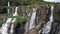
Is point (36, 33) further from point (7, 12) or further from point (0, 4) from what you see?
point (0, 4)

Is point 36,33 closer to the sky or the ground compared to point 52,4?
closer to the ground

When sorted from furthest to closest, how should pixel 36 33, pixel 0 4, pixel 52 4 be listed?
pixel 0 4
pixel 52 4
pixel 36 33

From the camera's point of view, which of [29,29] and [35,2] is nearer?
[29,29]

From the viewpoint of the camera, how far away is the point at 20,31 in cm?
1418

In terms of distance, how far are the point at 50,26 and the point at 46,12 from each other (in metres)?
0.68

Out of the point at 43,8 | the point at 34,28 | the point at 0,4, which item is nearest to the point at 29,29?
the point at 34,28

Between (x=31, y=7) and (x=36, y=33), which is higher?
(x=31, y=7)

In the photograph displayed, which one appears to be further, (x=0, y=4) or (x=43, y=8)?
(x=0, y=4)

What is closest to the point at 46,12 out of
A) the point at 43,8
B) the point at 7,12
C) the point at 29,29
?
the point at 43,8

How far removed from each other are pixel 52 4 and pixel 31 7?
3.65 ft

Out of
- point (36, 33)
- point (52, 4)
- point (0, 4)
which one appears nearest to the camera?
point (36, 33)

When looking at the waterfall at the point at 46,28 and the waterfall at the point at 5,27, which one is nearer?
the waterfall at the point at 46,28

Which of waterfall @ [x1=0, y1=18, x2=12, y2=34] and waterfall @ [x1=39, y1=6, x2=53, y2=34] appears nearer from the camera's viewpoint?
waterfall @ [x1=39, y1=6, x2=53, y2=34]

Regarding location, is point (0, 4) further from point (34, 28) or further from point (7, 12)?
point (34, 28)
